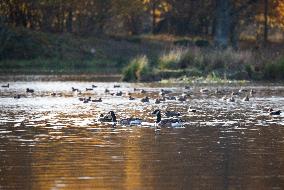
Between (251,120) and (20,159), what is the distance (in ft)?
33.4

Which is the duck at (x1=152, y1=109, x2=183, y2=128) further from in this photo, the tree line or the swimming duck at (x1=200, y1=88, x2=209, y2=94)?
the tree line

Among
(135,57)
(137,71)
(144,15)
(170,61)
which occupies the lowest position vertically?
(137,71)

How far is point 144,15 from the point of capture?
99.0 metres

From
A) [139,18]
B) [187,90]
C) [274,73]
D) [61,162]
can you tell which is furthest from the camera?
[139,18]

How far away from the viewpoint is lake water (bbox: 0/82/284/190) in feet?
56.0

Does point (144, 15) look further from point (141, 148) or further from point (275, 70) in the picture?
point (141, 148)

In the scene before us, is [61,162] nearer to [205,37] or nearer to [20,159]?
[20,159]

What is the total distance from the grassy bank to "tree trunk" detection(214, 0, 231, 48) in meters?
1.36

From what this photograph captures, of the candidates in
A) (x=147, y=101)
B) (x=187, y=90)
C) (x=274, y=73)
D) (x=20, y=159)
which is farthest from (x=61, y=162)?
(x=274, y=73)

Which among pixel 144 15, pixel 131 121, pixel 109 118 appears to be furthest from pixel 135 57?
pixel 131 121

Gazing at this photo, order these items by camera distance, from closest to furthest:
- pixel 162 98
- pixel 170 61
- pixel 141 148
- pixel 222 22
Result: pixel 141 148
pixel 162 98
pixel 170 61
pixel 222 22

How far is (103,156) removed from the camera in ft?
66.7

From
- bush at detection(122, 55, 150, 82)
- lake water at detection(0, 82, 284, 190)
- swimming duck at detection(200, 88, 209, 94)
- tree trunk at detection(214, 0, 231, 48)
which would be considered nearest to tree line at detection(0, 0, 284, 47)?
tree trunk at detection(214, 0, 231, 48)

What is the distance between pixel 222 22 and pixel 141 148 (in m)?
57.1
